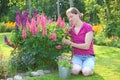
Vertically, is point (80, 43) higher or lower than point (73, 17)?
lower

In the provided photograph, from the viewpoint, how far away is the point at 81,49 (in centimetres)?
689

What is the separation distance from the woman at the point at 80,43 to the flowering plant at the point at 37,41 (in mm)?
191

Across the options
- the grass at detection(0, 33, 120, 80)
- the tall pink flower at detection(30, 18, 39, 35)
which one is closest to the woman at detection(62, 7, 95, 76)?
the grass at detection(0, 33, 120, 80)

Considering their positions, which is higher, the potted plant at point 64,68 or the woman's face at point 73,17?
the woman's face at point 73,17

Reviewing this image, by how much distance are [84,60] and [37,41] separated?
1086 millimetres

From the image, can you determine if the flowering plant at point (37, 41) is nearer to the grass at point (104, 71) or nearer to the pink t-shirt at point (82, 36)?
the pink t-shirt at point (82, 36)

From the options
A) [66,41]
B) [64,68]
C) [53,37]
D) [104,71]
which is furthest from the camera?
[104,71]

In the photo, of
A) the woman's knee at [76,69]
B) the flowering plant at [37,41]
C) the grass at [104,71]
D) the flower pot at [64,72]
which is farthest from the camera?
the flowering plant at [37,41]

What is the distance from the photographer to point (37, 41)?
6.84 meters

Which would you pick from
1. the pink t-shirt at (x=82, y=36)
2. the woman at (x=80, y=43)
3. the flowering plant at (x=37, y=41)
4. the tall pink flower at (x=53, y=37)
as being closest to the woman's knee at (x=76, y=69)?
the woman at (x=80, y=43)

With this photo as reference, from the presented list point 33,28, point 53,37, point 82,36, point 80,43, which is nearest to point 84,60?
point 80,43

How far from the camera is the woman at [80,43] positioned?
21.9 feet

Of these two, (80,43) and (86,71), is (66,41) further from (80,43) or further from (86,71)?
(86,71)

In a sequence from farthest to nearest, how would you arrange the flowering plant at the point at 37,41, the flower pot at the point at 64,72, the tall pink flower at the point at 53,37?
the flowering plant at the point at 37,41 < the tall pink flower at the point at 53,37 < the flower pot at the point at 64,72
